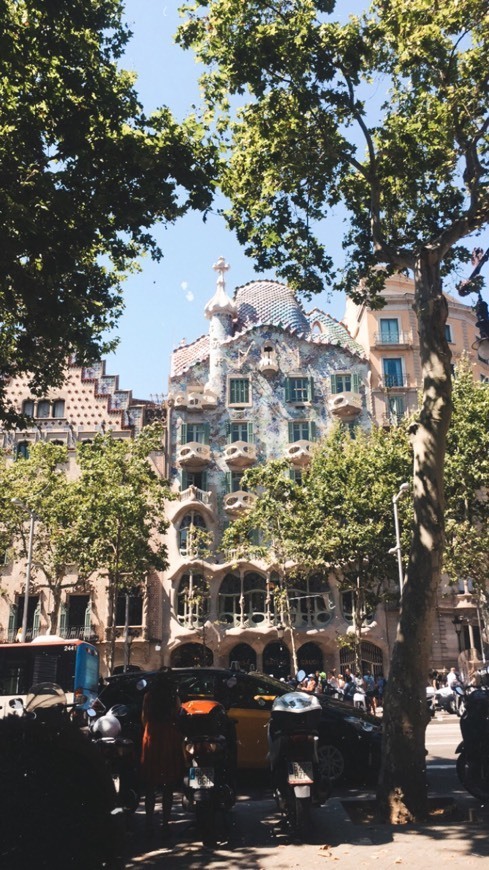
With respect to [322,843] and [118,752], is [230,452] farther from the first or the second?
[322,843]

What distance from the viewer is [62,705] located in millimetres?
7219

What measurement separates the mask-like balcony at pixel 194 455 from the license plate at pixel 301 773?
101 feet

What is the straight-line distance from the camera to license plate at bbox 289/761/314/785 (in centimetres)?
707

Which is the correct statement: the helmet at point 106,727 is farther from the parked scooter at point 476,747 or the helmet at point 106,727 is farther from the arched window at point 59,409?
the arched window at point 59,409

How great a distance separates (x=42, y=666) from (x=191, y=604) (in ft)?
52.4

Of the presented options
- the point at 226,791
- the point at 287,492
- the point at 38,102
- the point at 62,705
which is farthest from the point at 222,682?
the point at 287,492

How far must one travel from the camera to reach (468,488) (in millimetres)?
28297

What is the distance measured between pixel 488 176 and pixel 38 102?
23.2ft

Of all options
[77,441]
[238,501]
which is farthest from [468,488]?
[77,441]

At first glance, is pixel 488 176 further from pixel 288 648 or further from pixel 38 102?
pixel 288 648

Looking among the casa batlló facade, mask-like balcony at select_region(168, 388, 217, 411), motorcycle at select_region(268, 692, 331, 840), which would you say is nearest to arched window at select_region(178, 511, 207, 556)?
the casa batlló facade

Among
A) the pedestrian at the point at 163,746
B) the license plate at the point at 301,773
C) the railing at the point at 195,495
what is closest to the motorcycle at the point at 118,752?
the pedestrian at the point at 163,746

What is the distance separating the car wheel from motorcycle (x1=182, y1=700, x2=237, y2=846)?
237 cm

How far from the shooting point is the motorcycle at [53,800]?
12.7ft
